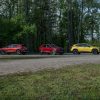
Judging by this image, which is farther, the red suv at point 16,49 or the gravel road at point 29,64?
the red suv at point 16,49

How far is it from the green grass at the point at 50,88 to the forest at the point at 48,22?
54.5 meters

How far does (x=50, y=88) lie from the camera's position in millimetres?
13383

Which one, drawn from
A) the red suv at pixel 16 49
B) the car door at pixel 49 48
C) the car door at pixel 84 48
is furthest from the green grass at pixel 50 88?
the car door at pixel 84 48

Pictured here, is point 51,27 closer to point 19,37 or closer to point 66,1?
point 66,1

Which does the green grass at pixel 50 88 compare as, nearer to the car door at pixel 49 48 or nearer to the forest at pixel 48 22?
the car door at pixel 49 48

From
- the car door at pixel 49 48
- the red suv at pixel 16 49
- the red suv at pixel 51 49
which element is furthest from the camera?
the car door at pixel 49 48

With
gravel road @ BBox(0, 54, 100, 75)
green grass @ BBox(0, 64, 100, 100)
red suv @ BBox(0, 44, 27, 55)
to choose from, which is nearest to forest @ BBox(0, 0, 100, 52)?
red suv @ BBox(0, 44, 27, 55)

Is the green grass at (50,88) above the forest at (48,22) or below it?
below

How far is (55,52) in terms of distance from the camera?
185 feet

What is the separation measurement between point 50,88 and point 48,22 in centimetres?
6924

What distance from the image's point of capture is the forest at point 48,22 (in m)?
72.1

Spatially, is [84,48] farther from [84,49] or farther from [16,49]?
[16,49]

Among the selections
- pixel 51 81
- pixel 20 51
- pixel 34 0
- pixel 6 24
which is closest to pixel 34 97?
pixel 51 81

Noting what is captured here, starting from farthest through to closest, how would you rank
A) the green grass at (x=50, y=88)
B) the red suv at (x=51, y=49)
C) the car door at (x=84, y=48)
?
the car door at (x=84, y=48) → the red suv at (x=51, y=49) → the green grass at (x=50, y=88)
